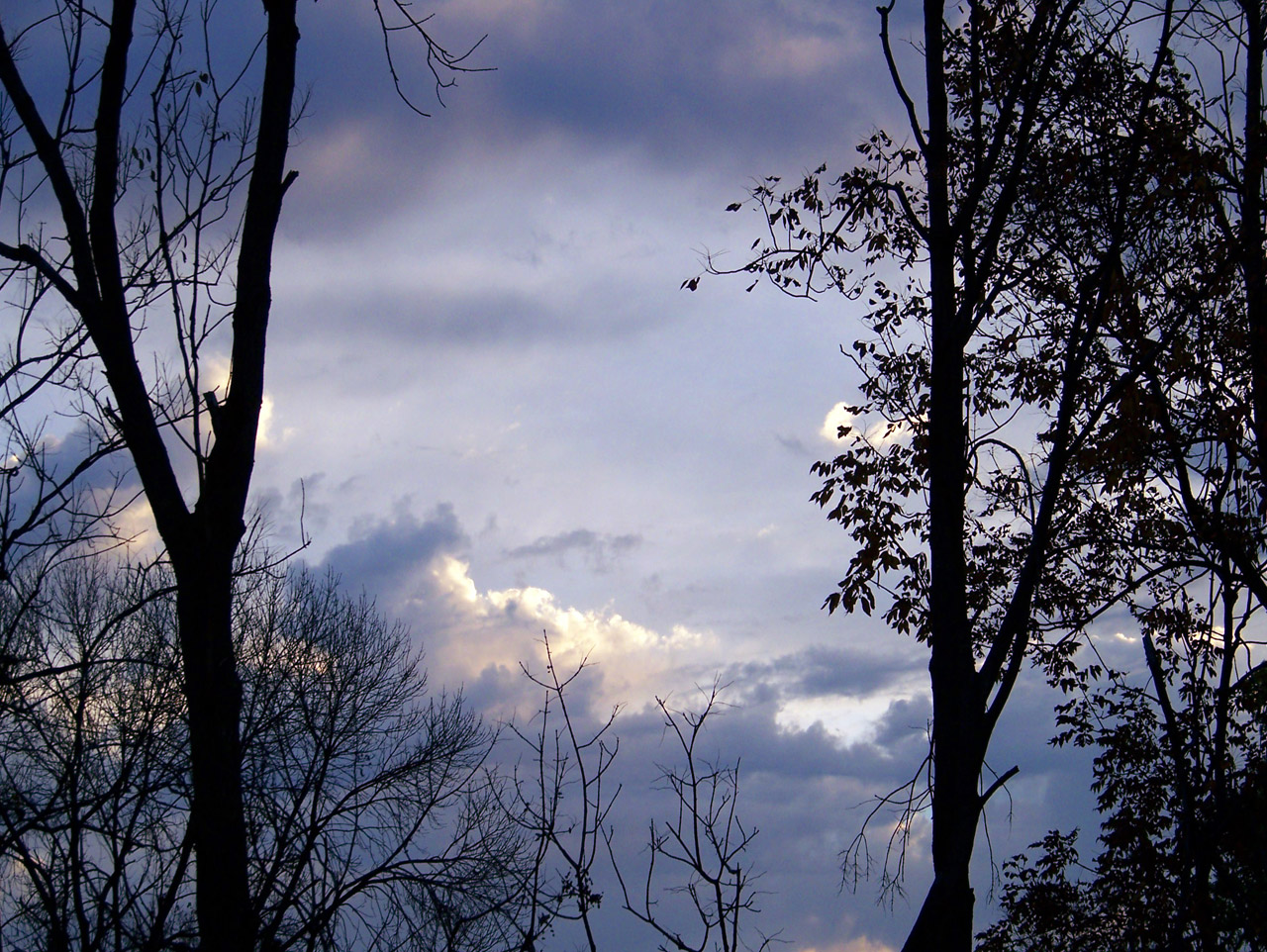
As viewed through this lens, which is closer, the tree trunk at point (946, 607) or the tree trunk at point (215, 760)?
the tree trunk at point (215, 760)

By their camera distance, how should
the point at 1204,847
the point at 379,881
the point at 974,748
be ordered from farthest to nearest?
the point at 379,881 → the point at 1204,847 → the point at 974,748

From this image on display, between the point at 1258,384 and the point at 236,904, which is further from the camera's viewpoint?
the point at 1258,384

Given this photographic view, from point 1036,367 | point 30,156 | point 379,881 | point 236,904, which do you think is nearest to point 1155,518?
point 1036,367

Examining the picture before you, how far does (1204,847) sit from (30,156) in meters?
10.9

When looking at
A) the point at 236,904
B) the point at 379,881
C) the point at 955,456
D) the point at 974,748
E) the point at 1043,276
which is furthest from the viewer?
the point at 379,881

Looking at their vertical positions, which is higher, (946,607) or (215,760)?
(946,607)

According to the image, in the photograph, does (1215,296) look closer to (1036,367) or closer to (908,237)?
(1036,367)

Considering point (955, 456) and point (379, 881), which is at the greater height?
point (955, 456)

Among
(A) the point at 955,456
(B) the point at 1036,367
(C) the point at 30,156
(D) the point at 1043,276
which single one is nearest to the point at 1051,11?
(A) the point at 955,456

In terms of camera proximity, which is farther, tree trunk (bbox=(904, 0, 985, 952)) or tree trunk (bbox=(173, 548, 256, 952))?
tree trunk (bbox=(904, 0, 985, 952))

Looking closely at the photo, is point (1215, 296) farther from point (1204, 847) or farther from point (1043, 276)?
point (1204, 847)

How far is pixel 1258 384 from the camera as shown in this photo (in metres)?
9.75

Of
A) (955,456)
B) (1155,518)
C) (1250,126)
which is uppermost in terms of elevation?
(1250,126)

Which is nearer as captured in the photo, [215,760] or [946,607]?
[215,760]
